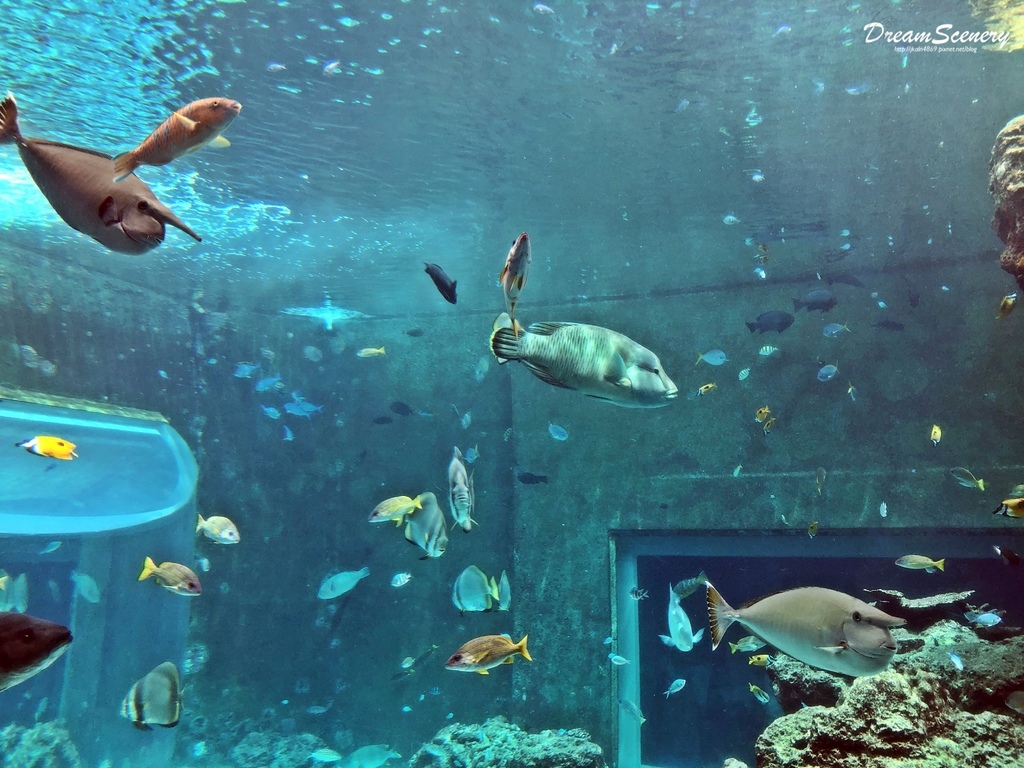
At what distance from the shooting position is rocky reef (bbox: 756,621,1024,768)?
10.00 ft

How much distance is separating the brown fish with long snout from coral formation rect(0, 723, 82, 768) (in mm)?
15439

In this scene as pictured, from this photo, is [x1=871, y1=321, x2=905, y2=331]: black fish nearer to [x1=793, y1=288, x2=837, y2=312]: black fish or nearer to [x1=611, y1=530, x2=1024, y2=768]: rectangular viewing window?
[x1=793, y1=288, x2=837, y2=312]: black fish

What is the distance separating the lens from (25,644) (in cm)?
196

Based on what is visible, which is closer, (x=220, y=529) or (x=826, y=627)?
(x=826, y=627)

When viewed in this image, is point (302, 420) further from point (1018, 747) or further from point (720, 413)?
point (1018, 747)

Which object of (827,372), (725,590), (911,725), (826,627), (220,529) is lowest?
(725,590)

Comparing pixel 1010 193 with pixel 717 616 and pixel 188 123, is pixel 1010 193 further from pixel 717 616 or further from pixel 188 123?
pixel 188 123

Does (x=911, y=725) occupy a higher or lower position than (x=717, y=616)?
lower

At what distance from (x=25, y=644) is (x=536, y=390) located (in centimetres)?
967

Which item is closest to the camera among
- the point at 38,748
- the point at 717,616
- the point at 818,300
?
the point at 717,616

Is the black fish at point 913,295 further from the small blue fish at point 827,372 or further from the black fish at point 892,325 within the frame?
the small blue fish at point 827,372

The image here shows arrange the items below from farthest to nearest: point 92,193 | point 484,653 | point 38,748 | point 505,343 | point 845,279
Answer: point 38,748 < point 845,279 < point 484,653 < point 505,343 < point 92,193

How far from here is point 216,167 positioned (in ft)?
35.7

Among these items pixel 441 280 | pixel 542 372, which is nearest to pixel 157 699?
pixel 441 280
